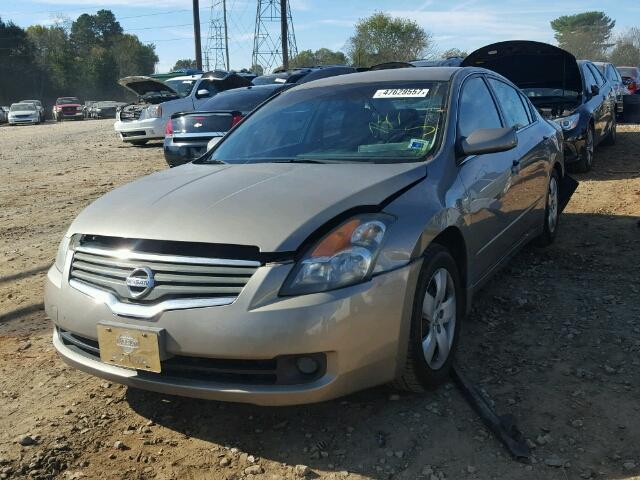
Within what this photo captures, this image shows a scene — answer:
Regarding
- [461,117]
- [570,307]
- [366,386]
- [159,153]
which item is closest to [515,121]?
[461,117]

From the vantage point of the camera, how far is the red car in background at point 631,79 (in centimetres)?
1844

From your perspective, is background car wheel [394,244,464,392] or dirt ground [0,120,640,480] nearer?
dirt ground [0,120,640,480]

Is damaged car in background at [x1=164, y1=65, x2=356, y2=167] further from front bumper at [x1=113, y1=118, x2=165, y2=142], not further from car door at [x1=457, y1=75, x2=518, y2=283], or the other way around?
car door at [x1=457, y1=75, x2=518, y2=283]

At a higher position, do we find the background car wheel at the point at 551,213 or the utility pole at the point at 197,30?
the utility pole at the point at 197,30

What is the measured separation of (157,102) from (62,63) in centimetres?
6044

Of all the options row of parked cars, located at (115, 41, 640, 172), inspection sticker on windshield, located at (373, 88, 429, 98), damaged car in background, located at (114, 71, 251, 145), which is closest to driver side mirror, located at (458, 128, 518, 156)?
inspection sticker on windshield, located at (373, 88, 429, 98)

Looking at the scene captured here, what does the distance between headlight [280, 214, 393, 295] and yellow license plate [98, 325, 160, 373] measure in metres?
0.58

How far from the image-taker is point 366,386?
2758mm

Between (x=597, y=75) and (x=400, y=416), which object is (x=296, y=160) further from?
(x=597, y=75)

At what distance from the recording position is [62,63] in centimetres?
6919

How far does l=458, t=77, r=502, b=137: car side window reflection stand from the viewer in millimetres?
3873

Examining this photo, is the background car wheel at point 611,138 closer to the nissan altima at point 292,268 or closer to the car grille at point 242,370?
the nissan altima at point 292,268

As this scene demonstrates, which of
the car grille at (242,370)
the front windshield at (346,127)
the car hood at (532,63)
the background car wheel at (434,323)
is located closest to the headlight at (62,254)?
the car grille at (242,370)

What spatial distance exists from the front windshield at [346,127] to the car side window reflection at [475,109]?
0.16 metres
